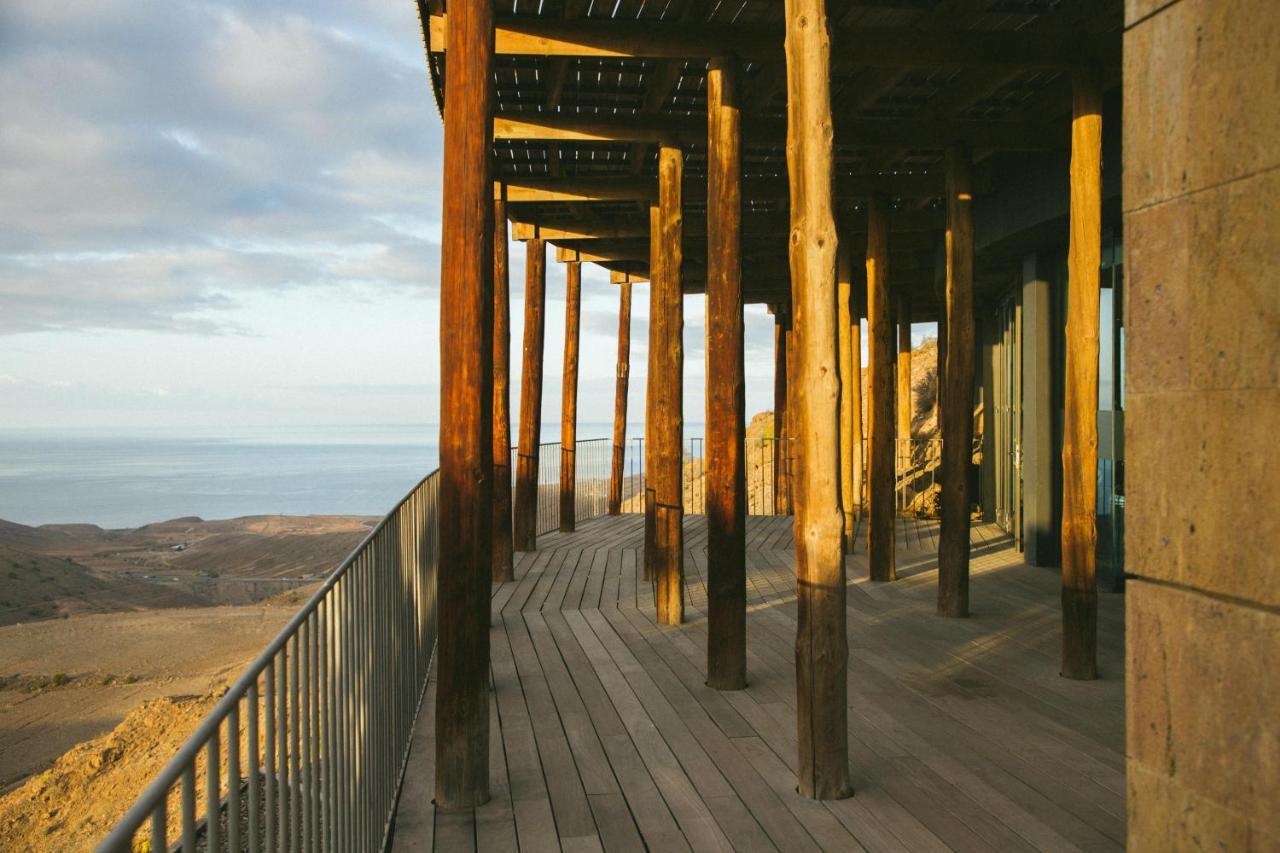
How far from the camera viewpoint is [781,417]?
1866 cm

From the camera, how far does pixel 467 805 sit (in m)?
4.18

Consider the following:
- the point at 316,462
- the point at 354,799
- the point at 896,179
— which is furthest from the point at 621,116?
the point at 316,462

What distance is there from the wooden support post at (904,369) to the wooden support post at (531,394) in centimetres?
831

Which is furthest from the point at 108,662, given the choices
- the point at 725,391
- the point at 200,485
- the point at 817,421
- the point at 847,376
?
the point at 200,485

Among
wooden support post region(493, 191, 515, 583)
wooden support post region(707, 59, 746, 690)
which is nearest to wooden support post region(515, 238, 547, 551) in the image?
wooden support post region(493, 191, 515, 583)

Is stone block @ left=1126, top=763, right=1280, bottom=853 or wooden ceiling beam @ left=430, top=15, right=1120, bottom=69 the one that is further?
wooden ceiling beam @ left=430, top=15, right=1120, bottom=69

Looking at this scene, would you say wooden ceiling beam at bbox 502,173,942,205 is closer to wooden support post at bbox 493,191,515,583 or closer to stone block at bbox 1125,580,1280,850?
wooden support post at bbox 493,191,515,583

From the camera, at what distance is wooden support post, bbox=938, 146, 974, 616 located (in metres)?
7.61

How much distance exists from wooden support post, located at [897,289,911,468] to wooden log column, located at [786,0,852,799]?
1425cm

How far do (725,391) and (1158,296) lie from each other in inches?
158

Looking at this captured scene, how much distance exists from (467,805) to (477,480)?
139 centimetres

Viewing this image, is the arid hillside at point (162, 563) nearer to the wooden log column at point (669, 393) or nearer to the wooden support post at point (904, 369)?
the wooden support post at point (904, 369)

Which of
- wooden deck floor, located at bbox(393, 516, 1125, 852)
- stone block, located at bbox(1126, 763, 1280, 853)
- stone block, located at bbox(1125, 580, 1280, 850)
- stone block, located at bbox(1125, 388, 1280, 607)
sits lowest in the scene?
wooden deck floor, located at bbox(393, 516, 1125, 852)

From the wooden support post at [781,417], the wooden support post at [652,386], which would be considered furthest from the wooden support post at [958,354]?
the wooden support post at [781,417]
